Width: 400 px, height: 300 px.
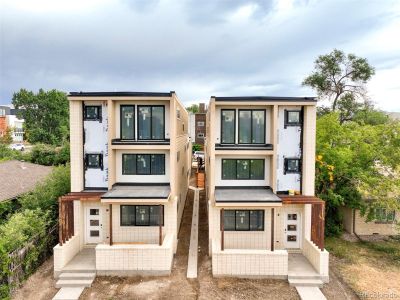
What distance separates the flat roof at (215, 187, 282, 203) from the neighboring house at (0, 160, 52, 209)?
42.6 feet

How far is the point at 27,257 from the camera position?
1248cm

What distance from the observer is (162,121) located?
15.4 m

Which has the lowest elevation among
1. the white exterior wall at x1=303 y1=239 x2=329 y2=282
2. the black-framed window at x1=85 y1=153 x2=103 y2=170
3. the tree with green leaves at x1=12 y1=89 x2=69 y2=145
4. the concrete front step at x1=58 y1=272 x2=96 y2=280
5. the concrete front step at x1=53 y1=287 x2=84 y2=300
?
the concrete front step at x1=53 y1=287 x2=84 y2=300

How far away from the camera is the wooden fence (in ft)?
37.7

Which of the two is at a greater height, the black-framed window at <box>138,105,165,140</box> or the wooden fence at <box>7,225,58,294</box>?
the black-framed window at <box>138,105,165,140</box>

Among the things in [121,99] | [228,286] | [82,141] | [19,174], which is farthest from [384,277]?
[19,174]

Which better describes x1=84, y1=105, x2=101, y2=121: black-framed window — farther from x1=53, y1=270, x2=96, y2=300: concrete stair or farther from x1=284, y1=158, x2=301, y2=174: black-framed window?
x1=284, y1=158, x2=301, y2=174: black-framed window

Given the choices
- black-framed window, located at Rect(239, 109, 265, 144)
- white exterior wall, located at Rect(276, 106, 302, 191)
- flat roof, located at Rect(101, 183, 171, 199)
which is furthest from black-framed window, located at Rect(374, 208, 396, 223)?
flat roof, located at Rect(101, 183, 171, 199)

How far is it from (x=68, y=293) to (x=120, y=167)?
22.0 ft

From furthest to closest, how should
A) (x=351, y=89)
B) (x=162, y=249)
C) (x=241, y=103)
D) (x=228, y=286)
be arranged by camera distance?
1. (x=351, y=89)
2. (x=241, y=103)
3. (x=162, y=249)
4. (x=228, y=286)

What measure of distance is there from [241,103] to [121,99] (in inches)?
257

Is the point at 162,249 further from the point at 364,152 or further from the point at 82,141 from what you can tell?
the point at 364,152

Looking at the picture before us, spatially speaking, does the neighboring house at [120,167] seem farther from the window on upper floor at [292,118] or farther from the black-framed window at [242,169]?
the window on upper floor at [292,118]

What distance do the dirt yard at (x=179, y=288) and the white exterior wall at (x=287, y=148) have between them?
4.94m
